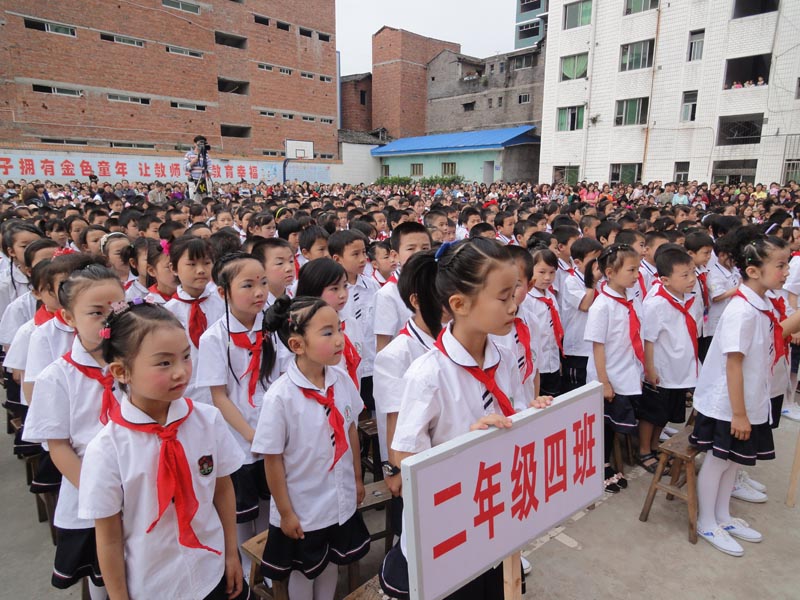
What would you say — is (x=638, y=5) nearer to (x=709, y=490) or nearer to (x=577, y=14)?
(x=577, y=14)

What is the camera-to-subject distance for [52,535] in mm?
2648

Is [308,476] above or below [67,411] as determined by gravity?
below

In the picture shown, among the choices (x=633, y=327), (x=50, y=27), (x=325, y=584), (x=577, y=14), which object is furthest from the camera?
(x=577, y=14)

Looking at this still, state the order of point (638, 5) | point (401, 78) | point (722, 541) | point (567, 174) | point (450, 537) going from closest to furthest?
1. point (450, 537)
2. point (722, 541)
3. point (638, 5)
4. point (567, 174)
5. point (401, 78)

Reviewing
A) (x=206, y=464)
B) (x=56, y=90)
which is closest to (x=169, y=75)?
(x=56, y=90)

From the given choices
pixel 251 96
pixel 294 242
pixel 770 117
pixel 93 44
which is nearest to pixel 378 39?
pixel 251 96

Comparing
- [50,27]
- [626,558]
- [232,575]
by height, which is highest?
[50,27]

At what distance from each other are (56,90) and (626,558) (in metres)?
24.8

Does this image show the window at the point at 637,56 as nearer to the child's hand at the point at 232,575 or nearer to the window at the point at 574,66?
the window at the point at 574,66

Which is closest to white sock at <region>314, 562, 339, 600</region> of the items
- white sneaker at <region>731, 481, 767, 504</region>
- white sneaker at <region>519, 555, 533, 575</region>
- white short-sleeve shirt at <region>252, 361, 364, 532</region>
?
white short-sleeve shirt at <region>252, 361, 364, 532</region>

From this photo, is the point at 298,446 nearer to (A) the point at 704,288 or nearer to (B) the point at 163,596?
(B) the point at 163,596

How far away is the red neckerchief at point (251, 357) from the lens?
90.1 inches

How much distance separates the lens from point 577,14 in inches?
890

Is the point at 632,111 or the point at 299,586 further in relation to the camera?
the point at 632,111
